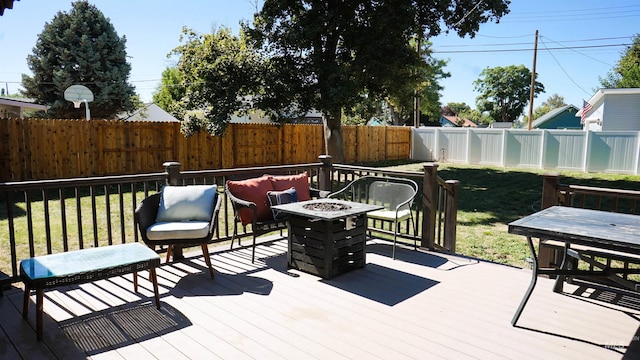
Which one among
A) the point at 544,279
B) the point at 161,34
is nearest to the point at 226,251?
the point at 544,279

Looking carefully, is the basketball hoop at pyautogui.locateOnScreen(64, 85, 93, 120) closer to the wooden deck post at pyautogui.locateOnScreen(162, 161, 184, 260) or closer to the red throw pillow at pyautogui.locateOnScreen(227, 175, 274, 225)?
the wooden deck post at pyautogui.locateOnScreen(162, 161, 184, 260)

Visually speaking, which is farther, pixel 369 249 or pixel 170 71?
pixel 170 71

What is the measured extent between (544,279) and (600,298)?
0.54 m

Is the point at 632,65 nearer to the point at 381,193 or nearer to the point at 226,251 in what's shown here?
the point at 381,193

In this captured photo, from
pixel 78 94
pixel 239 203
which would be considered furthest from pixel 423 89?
pixel 239 203

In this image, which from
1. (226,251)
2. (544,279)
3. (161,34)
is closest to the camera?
(544,279)

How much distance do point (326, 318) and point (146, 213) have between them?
1897mm

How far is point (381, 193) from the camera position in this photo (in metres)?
4.86

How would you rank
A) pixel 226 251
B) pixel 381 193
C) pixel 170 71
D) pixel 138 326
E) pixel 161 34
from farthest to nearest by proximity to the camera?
1. pixel 170 71
2. pixel 161 34
3. pixel 381 193
4. pixel 226 251
5. pixel 138 326

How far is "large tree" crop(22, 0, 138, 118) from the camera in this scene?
16172 millimetres

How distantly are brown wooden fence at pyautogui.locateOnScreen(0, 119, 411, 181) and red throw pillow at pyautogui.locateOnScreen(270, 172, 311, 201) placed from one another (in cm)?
724

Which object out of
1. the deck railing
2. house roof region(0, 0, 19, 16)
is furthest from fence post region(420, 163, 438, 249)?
house roof region(0, 0, 19, 16)

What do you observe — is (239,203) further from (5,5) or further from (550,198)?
(550,198)

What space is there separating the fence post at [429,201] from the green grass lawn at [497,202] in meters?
0.85
